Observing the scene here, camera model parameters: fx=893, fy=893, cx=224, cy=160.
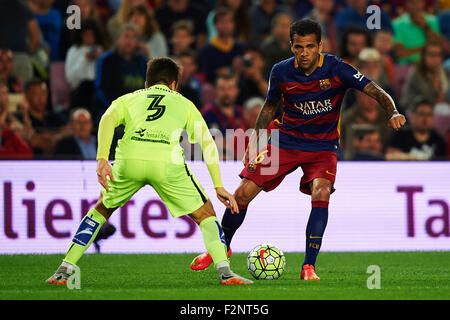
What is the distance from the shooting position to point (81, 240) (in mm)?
6879

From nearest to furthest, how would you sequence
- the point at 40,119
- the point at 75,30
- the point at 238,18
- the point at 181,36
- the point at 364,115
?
1. the point at 40,119
2. the point at 364,115
3. the point at 75,30
4. the point at 181,36
5. the point at 238,18

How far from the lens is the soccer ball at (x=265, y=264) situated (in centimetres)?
752

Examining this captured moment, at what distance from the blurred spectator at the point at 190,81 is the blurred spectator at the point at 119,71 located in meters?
0.69

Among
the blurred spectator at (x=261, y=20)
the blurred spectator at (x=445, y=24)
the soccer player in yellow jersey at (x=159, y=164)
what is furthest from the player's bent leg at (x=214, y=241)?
the blurred spectator at (x=445, y=24)

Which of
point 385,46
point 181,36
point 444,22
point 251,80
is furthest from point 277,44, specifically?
point 444,22

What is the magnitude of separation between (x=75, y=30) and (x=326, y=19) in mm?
4029

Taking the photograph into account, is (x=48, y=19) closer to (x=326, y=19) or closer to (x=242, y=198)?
(x=326, y=19)

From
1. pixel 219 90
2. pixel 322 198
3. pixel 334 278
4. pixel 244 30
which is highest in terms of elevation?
pixel 244 30

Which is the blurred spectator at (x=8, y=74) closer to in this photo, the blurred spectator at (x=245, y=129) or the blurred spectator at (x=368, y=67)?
the blurred spectator at (x=245, y=129)

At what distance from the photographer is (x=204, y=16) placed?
14430mm

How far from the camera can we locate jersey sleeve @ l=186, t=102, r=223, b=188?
6.80 meters
